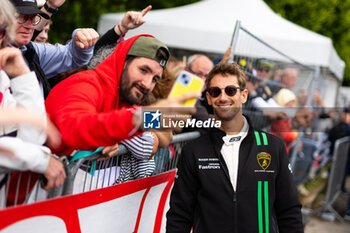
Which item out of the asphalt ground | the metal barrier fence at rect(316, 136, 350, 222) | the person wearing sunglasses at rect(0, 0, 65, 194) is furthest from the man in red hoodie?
the metal barrier fence at rect(316, 136, 350, 222)

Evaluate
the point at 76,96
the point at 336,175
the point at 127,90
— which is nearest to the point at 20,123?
the point at 76,96

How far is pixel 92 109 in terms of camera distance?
1975mm

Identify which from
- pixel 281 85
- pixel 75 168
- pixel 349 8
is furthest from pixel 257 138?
pixel 349 8

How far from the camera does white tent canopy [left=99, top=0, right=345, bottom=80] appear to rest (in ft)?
33.8

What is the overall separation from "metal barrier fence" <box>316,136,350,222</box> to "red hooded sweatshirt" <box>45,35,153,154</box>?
20.7ft

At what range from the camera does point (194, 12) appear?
37.4ft

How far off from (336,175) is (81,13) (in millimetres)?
8451

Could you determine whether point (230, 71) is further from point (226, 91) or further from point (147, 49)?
point (147, 49)

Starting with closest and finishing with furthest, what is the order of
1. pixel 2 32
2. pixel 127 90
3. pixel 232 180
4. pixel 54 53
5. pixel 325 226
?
pixel 2 32
pixel 127 90
pixel 232 180
pixel 54 53
pixel 325 226

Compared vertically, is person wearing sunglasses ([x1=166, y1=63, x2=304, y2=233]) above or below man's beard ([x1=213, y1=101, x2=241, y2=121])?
below

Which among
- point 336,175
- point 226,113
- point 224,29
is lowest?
point 336,175

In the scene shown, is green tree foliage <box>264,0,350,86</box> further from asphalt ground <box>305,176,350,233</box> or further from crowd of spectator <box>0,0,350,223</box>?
crowd of spectator <box>0,0,350,223</box>

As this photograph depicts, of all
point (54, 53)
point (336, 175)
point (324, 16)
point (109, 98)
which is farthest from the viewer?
point (324, 16)

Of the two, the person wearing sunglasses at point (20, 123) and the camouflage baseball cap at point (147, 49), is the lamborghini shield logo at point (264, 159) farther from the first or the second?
the person wearing sunglasses at point (20, 123)
